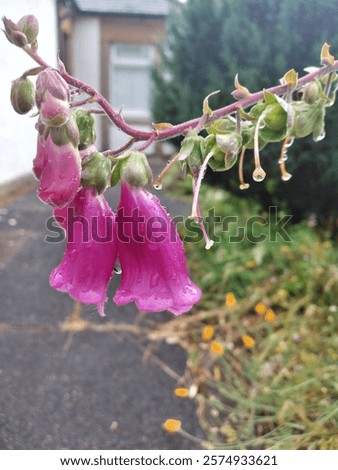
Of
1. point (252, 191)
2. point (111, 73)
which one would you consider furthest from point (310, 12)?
point (111, 73)

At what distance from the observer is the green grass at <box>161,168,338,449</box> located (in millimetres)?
767

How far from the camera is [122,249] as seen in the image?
24cm

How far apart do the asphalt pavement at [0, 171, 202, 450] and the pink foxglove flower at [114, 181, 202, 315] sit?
0.58 meters

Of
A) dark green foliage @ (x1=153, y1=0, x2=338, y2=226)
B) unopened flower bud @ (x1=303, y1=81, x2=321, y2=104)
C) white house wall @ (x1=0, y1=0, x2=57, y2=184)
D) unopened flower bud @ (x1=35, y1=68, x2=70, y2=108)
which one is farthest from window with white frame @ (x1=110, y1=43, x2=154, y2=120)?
unopened flower bud @ (x1=35, y1=68, x2=70, y2=108)

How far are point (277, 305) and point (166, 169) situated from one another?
0.93 meters

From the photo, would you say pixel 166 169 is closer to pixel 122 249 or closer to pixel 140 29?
pixel 122 249

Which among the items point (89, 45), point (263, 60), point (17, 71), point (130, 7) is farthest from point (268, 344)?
point (130, 7)

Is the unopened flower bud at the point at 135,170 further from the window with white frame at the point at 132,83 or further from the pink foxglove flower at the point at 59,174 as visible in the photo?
the window with white frame at the point at 132,83

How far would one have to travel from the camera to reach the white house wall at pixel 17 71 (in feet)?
2.16

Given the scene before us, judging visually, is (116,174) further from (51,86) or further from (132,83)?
(132,83)

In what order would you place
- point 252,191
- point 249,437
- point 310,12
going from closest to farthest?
point 249,437 < point 310,12 < point 252,191

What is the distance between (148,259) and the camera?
0.79 ft

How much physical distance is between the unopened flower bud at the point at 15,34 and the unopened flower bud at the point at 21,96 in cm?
2
